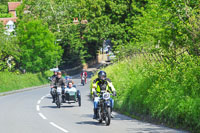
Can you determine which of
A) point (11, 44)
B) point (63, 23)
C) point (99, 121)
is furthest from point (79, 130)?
point (63, 23)

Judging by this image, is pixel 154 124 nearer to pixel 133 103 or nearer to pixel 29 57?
pixel 133 103

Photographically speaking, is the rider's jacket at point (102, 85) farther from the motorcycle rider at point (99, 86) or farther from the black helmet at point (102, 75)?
the black helmet at point (102, 75)

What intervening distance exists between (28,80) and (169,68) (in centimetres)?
3558

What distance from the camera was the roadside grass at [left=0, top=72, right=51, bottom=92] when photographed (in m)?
42.9

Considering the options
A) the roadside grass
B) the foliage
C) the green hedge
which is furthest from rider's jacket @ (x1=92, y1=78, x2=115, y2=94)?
the foliage

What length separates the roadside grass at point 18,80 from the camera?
141ft

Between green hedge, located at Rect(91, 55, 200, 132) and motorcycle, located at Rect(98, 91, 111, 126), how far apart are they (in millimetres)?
1433

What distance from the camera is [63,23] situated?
70500mm

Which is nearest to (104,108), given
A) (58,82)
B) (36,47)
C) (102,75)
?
(102,75)

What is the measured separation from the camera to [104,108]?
1409 cm

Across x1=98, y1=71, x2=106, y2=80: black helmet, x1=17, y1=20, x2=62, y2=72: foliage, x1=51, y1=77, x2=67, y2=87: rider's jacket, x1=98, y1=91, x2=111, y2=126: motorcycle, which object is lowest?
x1=98, y1=91, x2=111, y2=126: motorcycle

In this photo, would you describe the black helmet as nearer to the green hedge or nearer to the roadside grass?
the green hedge

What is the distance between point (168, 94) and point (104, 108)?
200 centimetres

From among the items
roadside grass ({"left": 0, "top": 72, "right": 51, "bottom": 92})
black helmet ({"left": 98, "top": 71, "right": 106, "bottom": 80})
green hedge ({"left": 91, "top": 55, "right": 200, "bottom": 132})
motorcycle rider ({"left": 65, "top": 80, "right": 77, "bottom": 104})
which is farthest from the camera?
roadside grass ({"left": 0, "top": 72, "right": 51, "bottom": 92})
